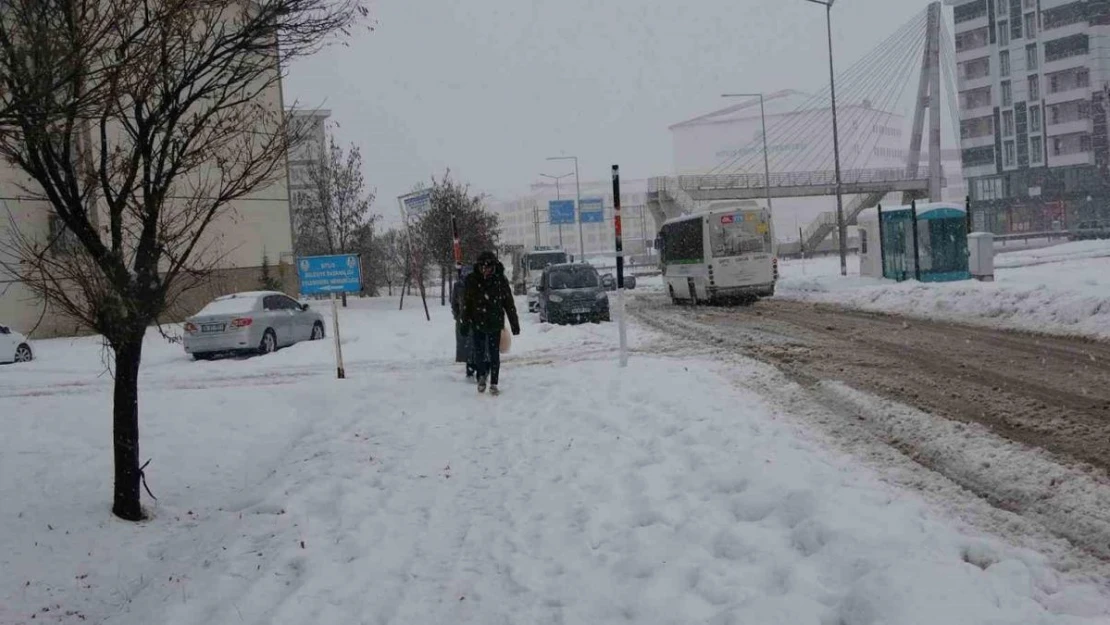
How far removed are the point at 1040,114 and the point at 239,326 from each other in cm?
6851

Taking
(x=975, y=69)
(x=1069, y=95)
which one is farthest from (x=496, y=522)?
(x=975, y=69)

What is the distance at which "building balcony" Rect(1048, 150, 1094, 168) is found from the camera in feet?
219

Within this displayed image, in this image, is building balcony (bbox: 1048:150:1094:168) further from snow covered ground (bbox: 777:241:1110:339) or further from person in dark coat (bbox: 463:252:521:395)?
person in dark coat (bbox: 463:252:521:395)

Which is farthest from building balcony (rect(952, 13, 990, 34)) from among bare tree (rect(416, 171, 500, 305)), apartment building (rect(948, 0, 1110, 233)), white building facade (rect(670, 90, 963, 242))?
bare tree (rect(416, 171, 500, 305))

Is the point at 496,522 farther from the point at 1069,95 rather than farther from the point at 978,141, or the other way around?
the point at 978,141

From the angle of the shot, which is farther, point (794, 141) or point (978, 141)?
point (794, 141)

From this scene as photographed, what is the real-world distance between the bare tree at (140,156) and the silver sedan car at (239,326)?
1202 cm

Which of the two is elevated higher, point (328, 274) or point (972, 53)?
point (972, 53)

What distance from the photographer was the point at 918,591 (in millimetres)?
3951

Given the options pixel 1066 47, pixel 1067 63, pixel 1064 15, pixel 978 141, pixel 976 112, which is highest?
pixel 1064 15

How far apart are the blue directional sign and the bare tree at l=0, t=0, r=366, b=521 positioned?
22.1 feet

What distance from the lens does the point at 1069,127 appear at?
68125 millimetres

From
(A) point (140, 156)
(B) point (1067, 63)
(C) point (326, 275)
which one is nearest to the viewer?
(A) point (140, 156)

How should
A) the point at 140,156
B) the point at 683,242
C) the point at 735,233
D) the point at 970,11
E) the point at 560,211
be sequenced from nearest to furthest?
the point at 140,156 → the point at 735,233 → the point at 683,242 → the point at 560,211 → the point at 970,11
